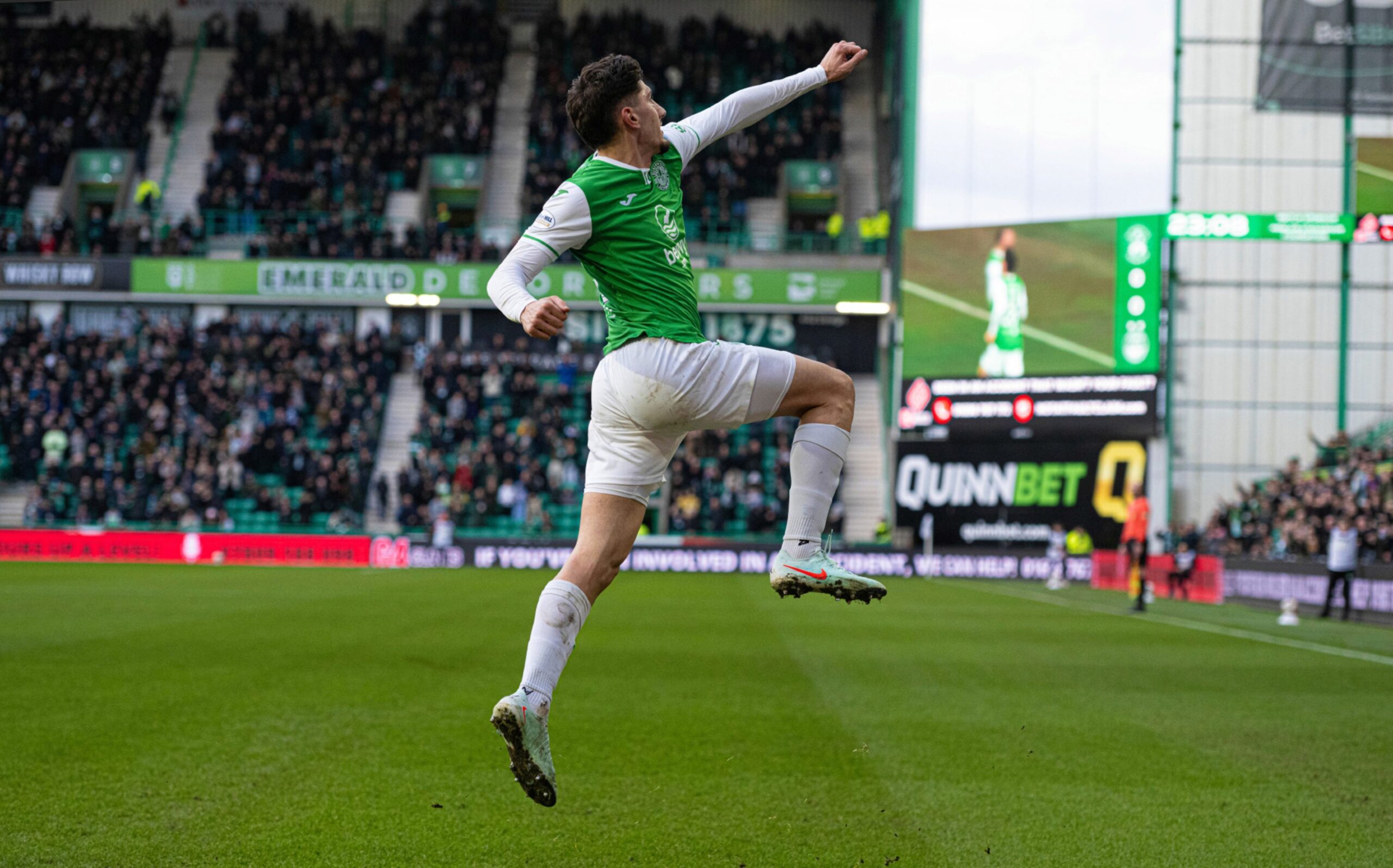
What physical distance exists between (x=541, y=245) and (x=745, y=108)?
1.39m

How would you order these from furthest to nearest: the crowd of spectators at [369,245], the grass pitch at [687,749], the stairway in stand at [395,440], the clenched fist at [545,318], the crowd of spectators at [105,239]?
the crowd of spectators at [105,239], the crowd of spectators at [369,245], the stairway in stand at [395,440], the grass pitch at [687,749], the clenched fist at [545,318]

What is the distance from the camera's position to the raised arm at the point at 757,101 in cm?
534

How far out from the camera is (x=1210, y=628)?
17.4 m

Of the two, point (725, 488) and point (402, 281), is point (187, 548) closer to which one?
point (402, 281)

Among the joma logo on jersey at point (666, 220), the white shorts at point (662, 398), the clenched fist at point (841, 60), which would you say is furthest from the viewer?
the clenched fist at point (841, 60)

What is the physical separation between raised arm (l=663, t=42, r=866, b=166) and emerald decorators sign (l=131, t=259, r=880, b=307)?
30246 mm

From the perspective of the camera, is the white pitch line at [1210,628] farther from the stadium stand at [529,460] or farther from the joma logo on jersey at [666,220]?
the joma logo on jersey at [666,220]

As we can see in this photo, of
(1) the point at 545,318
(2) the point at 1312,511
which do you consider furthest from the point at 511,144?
(1) the point at 545,318

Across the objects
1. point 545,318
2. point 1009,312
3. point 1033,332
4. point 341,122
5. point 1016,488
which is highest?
point 341,122

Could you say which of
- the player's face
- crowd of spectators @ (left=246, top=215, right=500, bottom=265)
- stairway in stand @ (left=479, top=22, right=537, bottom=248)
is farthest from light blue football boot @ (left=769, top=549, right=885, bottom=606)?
stairway in stand @ (left=479, top=22, right=537, bottom=248)

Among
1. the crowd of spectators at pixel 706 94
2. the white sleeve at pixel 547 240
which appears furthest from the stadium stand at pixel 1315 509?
the white sleeve at pixel 547 240

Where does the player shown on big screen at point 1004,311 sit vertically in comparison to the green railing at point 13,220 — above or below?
below

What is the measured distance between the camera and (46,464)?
3272 centimetres

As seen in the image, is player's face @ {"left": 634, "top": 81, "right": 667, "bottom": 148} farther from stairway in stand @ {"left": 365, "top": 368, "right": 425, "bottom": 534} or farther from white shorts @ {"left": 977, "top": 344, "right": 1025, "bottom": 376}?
stairway in stand @ {"left": 365, "top": 368, "right": 425, "bottom": 534}
